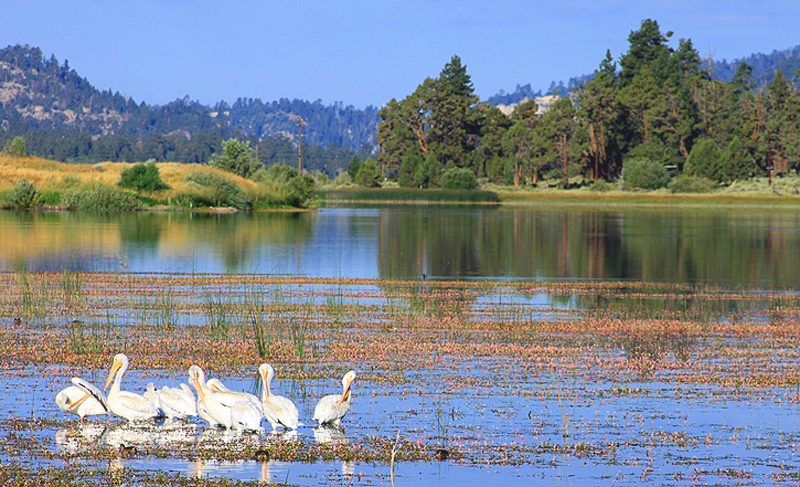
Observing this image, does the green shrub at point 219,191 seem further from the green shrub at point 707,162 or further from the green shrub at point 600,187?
the green shrub at point 707,162

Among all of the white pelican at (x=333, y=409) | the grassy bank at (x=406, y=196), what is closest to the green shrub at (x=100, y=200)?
the grassy bank at (x=406, y=196)

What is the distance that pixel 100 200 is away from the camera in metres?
76.9

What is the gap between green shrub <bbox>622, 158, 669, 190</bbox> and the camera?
11700 cm

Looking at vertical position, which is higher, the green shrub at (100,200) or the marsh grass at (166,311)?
the green shrub at (100,200)

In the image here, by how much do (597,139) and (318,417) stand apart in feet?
397

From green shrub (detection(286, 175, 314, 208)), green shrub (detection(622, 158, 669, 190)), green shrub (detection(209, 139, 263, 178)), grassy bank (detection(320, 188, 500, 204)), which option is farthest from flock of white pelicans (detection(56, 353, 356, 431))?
green shrub (detection(622, 158, 669, 190))

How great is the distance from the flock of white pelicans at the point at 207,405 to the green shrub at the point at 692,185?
108 metres

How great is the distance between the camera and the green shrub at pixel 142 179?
80750 mm

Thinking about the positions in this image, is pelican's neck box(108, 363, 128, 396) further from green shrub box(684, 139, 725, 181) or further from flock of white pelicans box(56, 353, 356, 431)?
green shrub box(684, 139, 725, 181)

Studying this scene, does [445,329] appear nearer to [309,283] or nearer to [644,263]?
[309,283]

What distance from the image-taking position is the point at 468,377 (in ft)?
46.3

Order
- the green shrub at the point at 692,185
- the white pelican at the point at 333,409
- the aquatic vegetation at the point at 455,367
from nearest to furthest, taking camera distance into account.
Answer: the aquatic vegetation at the point at 455,367
the white pelican at the point at 333,409
the green shrub at the point at 692,185

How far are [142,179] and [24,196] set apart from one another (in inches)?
398

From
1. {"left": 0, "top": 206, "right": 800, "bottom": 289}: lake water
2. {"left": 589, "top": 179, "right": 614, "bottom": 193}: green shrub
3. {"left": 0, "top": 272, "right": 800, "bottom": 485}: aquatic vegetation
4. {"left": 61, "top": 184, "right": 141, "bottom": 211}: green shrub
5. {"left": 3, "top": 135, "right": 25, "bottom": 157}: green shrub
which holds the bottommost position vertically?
{"left": 0, "top": 272, "right": 800, "bottom": 485}: aquatic vegetation
